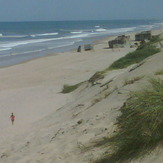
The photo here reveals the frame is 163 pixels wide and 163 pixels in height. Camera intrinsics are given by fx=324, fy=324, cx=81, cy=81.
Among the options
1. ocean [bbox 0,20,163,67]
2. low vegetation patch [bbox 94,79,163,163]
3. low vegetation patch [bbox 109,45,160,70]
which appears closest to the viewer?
low vegetation patch [bbox 94,79,163,163]

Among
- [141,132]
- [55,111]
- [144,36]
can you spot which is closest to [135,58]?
[55,111]

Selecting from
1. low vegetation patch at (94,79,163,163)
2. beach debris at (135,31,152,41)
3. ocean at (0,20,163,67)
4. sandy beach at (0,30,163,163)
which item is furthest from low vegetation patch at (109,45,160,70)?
beach debris at (135,31,152,41)

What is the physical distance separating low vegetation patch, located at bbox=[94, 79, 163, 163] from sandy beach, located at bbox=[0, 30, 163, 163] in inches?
9.1

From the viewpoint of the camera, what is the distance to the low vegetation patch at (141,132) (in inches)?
150

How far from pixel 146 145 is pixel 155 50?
1324 centimetres

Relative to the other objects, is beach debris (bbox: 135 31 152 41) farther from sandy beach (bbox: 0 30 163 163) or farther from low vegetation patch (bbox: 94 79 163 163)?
low vegetation patch (bbox: 94 79 163 163)

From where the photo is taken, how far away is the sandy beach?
5375 mm

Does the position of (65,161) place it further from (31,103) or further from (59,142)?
(31,103)

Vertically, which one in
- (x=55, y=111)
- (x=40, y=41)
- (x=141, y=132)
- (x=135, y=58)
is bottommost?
(x=40, y=41)

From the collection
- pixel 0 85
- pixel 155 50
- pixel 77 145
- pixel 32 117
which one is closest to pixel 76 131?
pixel 77 145

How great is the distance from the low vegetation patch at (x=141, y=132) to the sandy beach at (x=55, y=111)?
0.23 meters

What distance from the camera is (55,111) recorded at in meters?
11.6

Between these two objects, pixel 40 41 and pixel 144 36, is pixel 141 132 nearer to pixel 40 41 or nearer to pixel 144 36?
pixel 144 36

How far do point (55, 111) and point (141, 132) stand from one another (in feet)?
25.8
